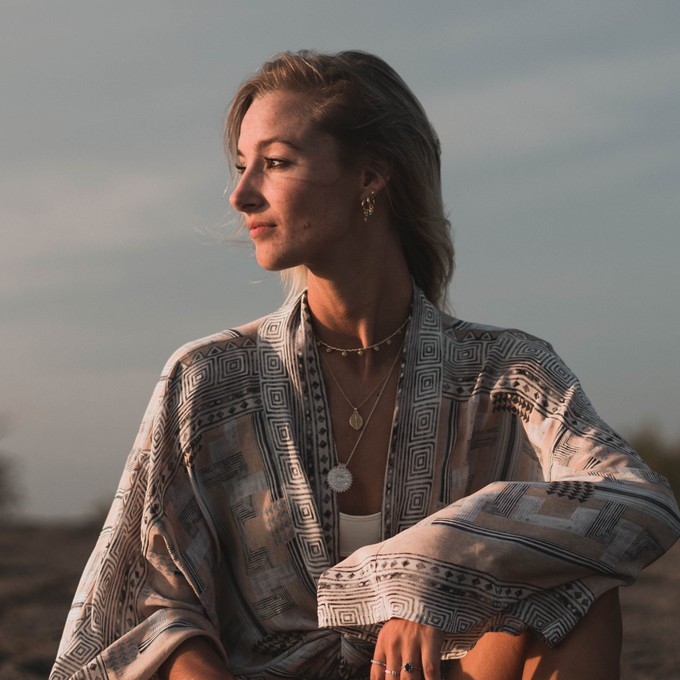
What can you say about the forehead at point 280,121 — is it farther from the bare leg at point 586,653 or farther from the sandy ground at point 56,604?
the sandy ground at point 56,604

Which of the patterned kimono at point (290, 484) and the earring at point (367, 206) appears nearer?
the patterned kimono at point (290, 484)

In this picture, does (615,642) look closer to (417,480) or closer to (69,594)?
(417,480)

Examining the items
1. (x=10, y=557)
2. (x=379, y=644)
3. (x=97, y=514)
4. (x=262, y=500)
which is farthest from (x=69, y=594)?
(x=379, y=644)

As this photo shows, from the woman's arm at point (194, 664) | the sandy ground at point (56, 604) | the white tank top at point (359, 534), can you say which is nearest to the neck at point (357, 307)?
the white tank top at point (359, 534)

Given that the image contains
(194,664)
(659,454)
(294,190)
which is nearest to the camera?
(194,664)

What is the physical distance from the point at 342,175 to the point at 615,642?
1570 millimetres

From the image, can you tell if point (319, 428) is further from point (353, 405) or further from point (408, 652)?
point (408, 652)

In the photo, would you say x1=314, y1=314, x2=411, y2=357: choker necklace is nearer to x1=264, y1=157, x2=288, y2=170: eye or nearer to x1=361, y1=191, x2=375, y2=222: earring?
x1=361, y1=191, x2=375, y2=222: earring

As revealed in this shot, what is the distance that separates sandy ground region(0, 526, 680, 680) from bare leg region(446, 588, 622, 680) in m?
3.13

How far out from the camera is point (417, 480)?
3596 millimetres

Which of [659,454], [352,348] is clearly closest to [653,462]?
[659,454]

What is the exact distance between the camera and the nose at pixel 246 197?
357 cm

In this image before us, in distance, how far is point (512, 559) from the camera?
2961 millimetres

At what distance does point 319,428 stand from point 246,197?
72 centimetres
